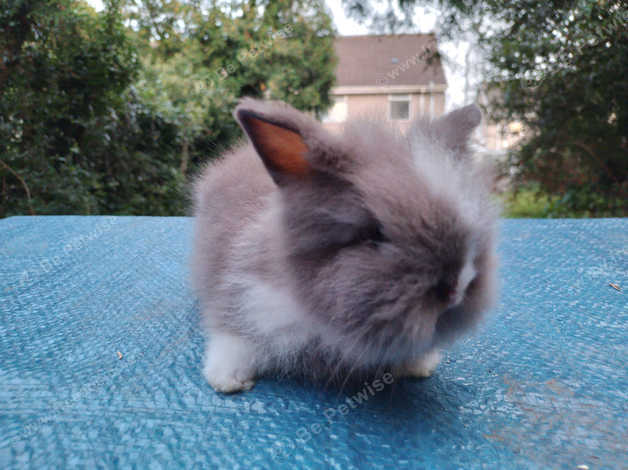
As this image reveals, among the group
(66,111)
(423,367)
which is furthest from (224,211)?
A: (66,111)

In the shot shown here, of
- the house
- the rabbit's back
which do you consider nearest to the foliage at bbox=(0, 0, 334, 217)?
the rabbit's back

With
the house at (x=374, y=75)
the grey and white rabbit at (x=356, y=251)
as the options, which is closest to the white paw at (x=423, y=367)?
the grey and white rabbit at (x=356, y=251)

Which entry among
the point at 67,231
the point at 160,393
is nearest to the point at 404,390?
the point at 160,393

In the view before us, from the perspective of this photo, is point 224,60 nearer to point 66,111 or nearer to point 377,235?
point 66,111

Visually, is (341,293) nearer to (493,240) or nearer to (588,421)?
(493,240)

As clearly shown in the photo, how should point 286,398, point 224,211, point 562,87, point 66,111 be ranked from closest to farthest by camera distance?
point 286,398, point 224,211, point 66,111, point 562,87

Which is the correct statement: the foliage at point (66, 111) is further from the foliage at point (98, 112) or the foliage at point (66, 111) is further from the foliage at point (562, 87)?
the foliage at point (562, 87)
